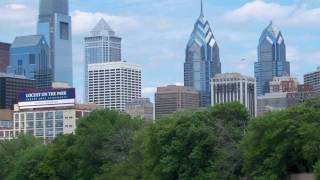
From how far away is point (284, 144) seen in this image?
2347 inches

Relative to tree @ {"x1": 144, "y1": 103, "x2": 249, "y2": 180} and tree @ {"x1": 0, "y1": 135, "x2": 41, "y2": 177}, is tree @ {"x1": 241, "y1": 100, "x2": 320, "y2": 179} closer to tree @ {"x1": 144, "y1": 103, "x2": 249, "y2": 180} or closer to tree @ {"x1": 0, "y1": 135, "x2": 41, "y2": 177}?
tree @ {"x1": 144, "y1": 103, "x2": 249, "y2": 180}

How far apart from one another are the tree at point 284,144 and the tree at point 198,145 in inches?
Result: 193

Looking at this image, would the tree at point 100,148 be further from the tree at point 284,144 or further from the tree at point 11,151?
the tree at point 284,144

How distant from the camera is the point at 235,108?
76.9 meters

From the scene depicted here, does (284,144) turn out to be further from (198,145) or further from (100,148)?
(100,148)

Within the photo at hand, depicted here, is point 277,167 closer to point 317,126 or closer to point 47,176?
point 317,126

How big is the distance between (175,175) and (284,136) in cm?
1520

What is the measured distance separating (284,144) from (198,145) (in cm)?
1229

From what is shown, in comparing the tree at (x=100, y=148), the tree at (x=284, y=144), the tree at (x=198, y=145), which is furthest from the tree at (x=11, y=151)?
the tree at (x=284, y=144)

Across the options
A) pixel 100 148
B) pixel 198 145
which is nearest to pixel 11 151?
pixel 100 148

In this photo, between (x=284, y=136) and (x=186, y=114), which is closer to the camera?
(x=284, y=136)

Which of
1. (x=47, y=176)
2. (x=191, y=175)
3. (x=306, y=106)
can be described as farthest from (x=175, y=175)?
(x=47, y=176)

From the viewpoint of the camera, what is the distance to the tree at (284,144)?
58.5m

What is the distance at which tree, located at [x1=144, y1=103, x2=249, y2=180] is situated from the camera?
68.2 meters
